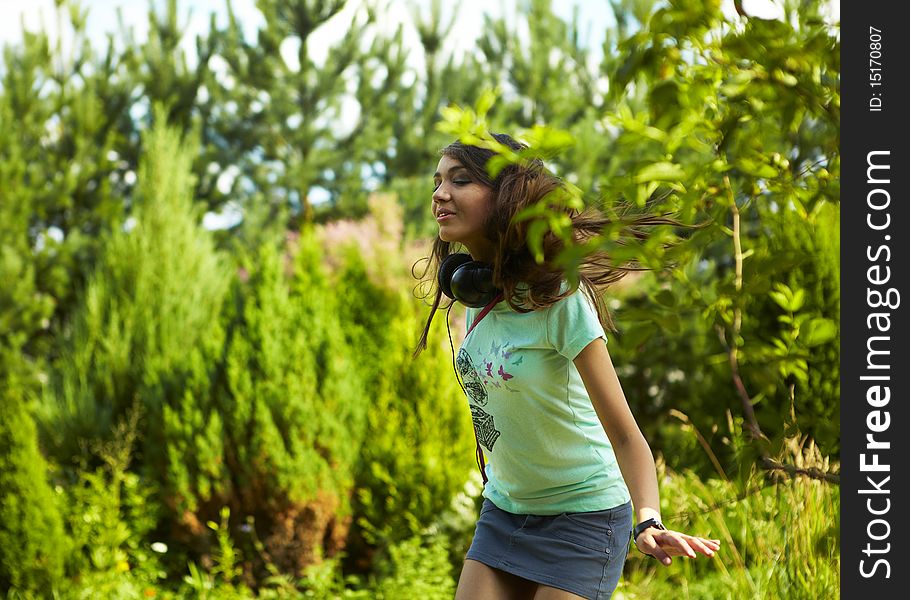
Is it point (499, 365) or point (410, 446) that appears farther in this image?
point (410, 446)

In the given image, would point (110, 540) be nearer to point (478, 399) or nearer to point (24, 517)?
point (24, 517)

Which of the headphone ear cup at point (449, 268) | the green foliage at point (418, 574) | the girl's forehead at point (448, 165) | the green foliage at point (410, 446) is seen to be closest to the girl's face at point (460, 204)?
the girl's forehead at point (448, 165)

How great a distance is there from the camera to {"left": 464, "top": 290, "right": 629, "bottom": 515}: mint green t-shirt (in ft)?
6.52

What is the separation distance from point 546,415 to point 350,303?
212 inches

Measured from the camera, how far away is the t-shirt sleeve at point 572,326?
1.92 m

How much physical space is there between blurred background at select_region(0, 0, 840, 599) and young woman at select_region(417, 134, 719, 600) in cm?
23

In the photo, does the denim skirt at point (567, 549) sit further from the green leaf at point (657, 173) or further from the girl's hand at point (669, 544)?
the green leaf at point (657, 173)

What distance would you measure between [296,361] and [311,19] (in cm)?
720

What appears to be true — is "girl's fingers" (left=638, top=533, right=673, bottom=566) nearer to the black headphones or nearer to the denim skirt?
the denim skirt

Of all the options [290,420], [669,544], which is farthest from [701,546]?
[290,420]

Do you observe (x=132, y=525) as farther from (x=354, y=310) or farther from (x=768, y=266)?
(x=768, y=266)

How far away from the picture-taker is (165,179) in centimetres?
749

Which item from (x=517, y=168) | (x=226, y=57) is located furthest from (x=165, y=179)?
(x=517, y=168)

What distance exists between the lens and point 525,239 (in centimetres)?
208
